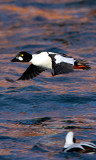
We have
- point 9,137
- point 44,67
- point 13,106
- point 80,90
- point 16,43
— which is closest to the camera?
point 9,137

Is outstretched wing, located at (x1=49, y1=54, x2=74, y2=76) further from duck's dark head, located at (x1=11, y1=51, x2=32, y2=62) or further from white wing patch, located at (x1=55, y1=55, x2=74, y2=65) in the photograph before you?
duck's dark head, located at (x1=11, y1=51, x2=32, y2=62)

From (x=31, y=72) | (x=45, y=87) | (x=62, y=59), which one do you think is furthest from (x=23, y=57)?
(x=45, y=87)

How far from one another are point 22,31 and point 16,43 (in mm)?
1749

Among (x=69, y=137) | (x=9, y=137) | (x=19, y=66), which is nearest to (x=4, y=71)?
(x=19, y=66)

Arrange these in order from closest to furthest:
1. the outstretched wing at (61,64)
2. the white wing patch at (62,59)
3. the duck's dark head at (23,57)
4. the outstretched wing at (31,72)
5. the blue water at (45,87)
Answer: the blue water at (45,87) < the outstretched wing at (61,64) < the white wing patch at (62,59) < the duck's dark head at (23,57) < the outstretched wing at (31,72)

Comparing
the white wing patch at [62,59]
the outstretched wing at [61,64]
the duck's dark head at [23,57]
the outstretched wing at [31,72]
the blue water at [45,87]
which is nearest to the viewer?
the blue water at [45,87]

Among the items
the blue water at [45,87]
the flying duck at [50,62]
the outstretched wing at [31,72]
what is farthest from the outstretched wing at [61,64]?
the blue water at [45,87]

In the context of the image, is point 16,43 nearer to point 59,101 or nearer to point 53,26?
point 53,26

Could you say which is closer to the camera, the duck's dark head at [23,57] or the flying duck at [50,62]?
the flying duck at [50,62]

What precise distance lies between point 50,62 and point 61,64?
0.77m

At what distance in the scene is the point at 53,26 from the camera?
1675 cm

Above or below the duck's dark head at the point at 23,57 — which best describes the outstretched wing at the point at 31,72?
below

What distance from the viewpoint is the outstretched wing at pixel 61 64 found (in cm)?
712

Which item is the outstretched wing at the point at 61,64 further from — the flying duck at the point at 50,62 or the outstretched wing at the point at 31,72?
the outstretched wing at the point at 31,72
